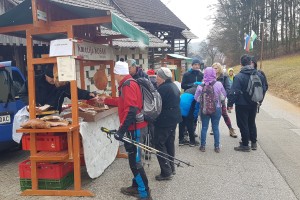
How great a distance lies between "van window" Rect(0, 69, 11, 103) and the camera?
19.8 ft

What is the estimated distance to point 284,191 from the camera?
4781 millimetres

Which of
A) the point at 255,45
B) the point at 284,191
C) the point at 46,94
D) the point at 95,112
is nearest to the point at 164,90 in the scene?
the point at 95,112

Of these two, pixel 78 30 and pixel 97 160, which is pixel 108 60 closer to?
pixel 78 30

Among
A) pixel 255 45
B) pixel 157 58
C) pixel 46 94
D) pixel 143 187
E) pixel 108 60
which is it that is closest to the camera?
pixel 143 187

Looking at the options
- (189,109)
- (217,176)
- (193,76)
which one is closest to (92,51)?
(189,109)

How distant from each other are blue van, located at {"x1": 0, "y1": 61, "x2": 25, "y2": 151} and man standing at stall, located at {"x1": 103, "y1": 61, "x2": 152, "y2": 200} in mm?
2650

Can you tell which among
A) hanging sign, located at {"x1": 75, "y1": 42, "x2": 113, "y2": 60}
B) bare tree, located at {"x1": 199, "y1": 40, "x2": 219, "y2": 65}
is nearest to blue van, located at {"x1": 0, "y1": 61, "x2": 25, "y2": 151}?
hanging sign, located at {"x1": 75, "y1": 42, "x2": 113, "y2": 60}

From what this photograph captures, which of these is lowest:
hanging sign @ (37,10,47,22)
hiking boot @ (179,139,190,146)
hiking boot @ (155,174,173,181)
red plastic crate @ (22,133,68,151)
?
hiking boot @ (155,174,173,181)

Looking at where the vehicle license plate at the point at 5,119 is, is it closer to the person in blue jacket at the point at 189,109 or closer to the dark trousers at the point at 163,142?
the dark trousers at the point at 163,142

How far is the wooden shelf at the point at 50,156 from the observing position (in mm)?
4557

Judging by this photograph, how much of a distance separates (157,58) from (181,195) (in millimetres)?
16348

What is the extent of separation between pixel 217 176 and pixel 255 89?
2073 mm

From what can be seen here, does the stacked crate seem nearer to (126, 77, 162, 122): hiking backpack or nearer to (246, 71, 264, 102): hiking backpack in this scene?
(126, 77, 162, 122): hiking backpack

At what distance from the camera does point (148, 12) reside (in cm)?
2081
